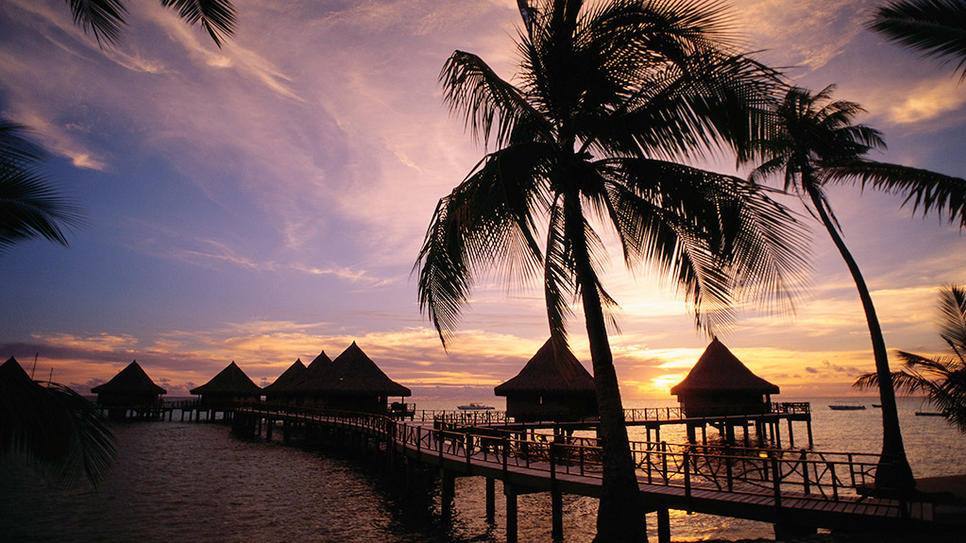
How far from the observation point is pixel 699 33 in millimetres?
8727

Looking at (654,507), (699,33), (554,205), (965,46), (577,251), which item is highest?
(699,33)

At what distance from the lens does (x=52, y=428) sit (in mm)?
4305

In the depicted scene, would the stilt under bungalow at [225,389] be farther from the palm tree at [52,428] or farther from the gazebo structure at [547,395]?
the palm tree at [52,428]

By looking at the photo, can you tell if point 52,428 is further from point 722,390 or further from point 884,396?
point 722,390

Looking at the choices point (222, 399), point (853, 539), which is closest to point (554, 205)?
point (853, 539)

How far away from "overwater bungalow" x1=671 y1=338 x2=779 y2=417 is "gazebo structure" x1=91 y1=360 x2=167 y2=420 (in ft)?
208

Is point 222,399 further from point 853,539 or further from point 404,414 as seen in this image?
point 853,539

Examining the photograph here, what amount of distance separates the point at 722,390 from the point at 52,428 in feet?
144

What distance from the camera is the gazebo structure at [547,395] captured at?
35031mm

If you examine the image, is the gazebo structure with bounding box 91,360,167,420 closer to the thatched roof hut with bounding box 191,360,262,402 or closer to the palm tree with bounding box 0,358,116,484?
the thatched roof hut with bounding box 191,360,262,402

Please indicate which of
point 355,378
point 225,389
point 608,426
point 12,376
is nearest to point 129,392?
point 225,389

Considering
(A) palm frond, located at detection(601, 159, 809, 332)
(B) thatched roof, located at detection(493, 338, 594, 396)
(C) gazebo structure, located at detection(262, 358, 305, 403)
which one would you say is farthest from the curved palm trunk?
(C) gazebo structure, located at detection(262, 358, 305, 403)

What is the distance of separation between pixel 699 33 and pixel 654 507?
1032 cm

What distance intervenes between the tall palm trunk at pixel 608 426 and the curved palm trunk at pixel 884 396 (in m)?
8.66
